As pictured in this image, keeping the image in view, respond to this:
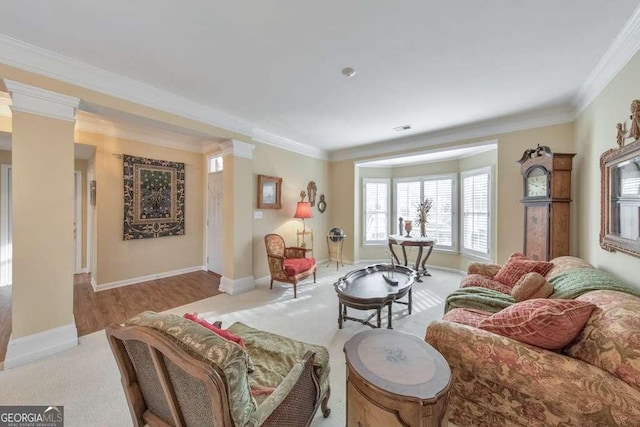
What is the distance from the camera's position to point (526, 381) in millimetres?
1199

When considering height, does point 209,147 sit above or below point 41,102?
above

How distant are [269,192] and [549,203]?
401cm

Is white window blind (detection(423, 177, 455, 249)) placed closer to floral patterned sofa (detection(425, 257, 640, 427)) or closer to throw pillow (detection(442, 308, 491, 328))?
throw pillow (detection(442, 308, 491, 328))

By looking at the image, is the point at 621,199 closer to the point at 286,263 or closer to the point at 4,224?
the point at 286,263

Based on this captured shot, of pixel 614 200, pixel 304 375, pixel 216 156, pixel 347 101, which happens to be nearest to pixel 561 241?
pixel 614 200

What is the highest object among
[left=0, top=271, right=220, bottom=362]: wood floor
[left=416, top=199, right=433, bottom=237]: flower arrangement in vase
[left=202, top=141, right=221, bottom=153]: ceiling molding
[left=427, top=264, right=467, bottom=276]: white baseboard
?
[left=202, top=141, right=221, bottom=153]: ceiling molding

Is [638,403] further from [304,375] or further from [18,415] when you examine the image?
[18,415]

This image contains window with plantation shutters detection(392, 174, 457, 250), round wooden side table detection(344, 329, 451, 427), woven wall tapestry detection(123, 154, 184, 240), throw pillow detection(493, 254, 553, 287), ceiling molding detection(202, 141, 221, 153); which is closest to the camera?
round wooden side table detection(344, 329, 451, 427)

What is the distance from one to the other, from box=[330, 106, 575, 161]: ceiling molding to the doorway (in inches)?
115

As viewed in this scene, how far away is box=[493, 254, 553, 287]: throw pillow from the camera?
8.57ft

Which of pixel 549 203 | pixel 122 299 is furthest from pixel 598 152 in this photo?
pixel 122 299

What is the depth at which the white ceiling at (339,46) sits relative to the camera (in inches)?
67.8

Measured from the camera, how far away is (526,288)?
6.61 ft

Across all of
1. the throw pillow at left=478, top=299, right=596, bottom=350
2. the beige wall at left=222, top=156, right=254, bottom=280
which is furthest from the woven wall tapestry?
the throw pillow at left=478, top=299, right=596, bottom=350
